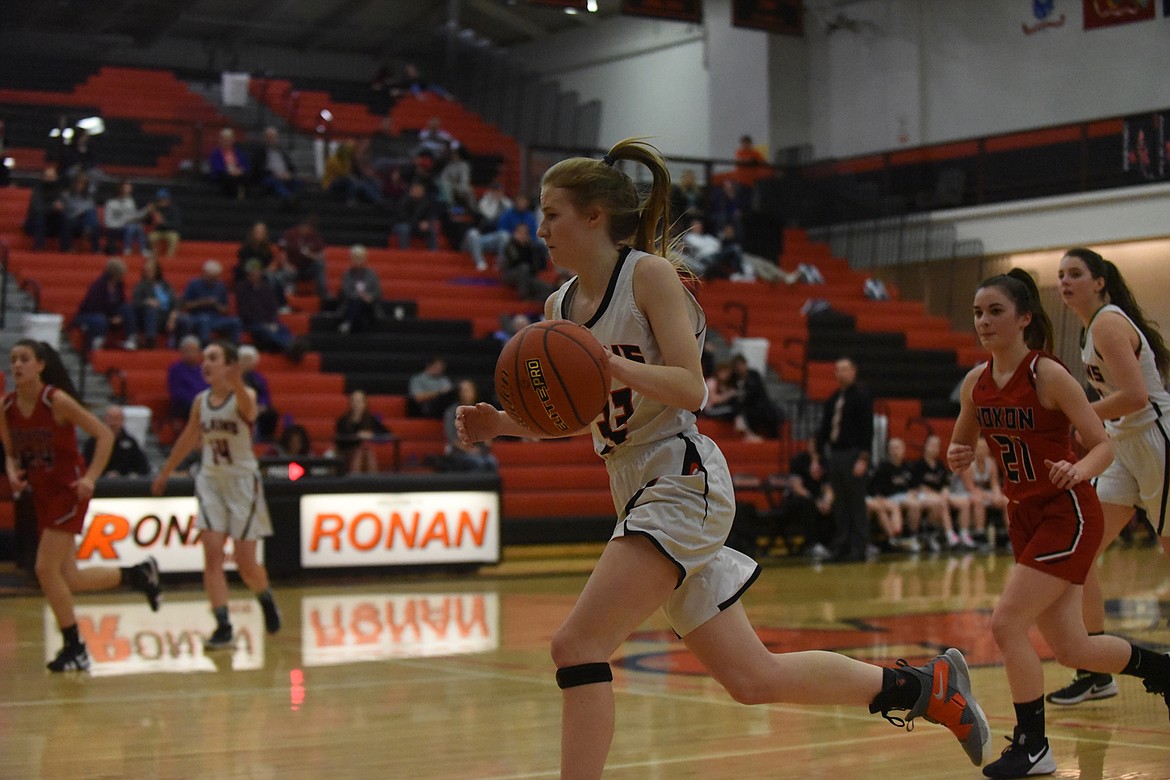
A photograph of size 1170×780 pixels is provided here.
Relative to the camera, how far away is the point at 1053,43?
2231 cm

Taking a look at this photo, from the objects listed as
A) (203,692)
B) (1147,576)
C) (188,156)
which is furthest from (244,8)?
(203,692)

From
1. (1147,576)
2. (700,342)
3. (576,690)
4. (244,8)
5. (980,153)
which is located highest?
(244,8)

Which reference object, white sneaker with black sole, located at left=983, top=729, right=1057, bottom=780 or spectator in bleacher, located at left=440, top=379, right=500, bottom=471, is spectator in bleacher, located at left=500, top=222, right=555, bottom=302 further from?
white sneaker with black sole, located at left=983, top=729, right=1057, bottom=780

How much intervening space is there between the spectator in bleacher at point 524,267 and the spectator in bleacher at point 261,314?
11.7 feet

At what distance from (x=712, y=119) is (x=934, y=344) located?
742 cm

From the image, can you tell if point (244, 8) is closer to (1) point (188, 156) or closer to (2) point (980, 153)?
(1) point (188, 156)

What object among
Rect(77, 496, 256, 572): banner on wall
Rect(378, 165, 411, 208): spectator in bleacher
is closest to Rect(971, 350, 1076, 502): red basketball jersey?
Rect(77, 496, 256, 572): banner on wall

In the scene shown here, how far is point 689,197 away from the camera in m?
20.9

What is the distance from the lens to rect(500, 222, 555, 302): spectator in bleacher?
18.4 m

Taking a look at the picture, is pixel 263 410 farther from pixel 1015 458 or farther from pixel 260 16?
pixel 260 16

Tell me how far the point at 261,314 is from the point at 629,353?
1268 centimetres

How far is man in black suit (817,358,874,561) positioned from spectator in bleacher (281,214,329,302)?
22.7ft

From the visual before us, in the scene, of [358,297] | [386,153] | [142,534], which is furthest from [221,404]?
[386,153]

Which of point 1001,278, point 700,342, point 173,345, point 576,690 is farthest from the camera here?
point 173,345
